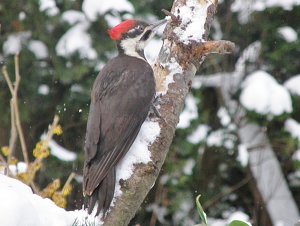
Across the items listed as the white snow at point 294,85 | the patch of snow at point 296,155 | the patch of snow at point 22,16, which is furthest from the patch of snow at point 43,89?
the patch of snow at point 296,155

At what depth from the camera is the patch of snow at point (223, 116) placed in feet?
19.2

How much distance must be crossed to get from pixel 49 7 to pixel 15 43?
38 cm

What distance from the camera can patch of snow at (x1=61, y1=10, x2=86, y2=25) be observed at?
16.8ft

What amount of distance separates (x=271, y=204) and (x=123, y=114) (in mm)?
3184

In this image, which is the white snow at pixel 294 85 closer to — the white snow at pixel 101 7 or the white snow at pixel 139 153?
the white snow at pixel 101 7

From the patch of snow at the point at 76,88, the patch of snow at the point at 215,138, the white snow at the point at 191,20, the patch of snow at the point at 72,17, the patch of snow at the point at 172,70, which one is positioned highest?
the white snow at the point at 191,20

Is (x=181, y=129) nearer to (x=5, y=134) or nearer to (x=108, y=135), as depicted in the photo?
(x=5, y=134)

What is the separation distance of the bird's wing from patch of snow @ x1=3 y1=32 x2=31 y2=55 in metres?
2.18

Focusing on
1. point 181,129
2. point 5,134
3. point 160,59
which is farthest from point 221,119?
point 160,59

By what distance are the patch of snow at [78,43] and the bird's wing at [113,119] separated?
1842mm

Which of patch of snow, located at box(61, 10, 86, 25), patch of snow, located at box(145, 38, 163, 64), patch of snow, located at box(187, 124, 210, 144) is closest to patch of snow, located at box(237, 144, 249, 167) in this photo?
patch of snow, located at box(187, 124, 210, 144)

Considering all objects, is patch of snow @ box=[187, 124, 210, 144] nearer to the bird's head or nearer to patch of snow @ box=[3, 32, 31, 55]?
patch of snow @ box=[3, 32, 31, 55]

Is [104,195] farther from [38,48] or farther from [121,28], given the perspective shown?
[38,48]

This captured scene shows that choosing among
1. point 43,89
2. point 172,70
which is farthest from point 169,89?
point 43,89
